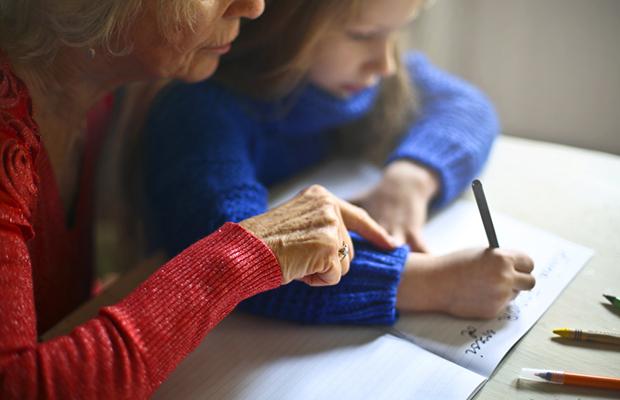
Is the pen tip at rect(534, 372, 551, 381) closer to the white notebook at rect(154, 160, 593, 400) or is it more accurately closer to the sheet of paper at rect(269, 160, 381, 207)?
the white notebook at rect(154, 160, 593, 400)

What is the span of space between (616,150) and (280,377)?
2.31 ft

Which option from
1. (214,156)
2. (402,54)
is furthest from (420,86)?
(214,156)

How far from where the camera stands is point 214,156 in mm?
858

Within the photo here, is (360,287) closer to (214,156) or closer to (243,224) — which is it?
(243,224)

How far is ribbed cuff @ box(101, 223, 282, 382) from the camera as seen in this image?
57 centimetres

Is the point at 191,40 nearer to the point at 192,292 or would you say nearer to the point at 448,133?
the point at 192,292

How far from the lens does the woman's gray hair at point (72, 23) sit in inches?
26.2

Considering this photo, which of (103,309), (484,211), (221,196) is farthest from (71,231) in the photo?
(484,211)

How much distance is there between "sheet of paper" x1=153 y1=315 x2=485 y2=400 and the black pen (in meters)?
0.17

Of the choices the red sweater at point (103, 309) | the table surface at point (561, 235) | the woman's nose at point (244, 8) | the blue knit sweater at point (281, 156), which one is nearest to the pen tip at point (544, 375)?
the table surface at point (561, 235)

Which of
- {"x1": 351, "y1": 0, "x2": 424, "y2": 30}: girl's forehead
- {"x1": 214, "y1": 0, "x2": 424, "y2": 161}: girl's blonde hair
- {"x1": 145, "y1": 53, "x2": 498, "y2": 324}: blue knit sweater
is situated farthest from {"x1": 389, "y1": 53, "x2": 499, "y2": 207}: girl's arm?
{"x1": 351, "y1": 0, "x2": 424, "y2": 30}: girl's forehead

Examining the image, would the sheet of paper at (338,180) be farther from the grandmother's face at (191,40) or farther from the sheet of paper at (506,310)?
the grandmother's face at (191,40)

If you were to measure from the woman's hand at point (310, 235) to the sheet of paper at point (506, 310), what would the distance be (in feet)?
0.40

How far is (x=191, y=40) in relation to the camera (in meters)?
0.71
